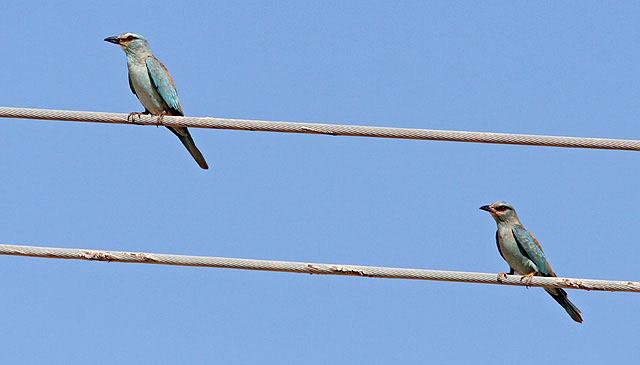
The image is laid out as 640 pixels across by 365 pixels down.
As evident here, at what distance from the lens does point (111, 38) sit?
1134cm

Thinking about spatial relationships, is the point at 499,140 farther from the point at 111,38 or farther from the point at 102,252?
the point at 111,38

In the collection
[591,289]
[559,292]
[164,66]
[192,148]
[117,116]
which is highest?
[164,66]

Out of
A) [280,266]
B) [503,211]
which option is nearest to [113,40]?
[503,211]

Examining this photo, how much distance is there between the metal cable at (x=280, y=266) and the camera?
6.19 meters

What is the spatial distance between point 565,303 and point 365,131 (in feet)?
13.5

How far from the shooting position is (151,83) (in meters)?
11.0

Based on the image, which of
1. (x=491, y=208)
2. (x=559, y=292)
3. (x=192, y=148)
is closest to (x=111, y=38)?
(x=192, y=148)

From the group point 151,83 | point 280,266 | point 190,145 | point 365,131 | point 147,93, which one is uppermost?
point 151,83

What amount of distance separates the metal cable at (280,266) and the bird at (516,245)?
172 inches

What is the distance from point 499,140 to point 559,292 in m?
3.89

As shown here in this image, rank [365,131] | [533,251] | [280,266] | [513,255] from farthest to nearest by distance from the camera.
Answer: [513,255] → [533,251] → [365,131] → [280,266]

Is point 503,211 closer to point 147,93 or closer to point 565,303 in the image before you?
point 565,303

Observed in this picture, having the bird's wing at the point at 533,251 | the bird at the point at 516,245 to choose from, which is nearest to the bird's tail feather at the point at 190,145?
the bird at the point at 516,245

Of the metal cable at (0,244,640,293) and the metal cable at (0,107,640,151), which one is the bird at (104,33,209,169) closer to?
the metal cable at (0,107,640,151)
